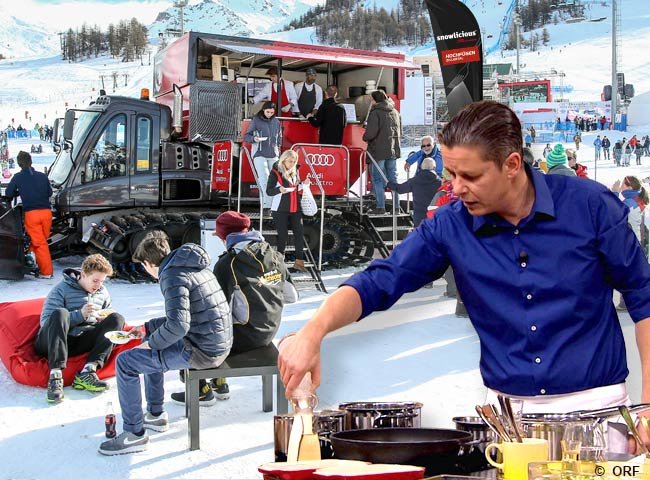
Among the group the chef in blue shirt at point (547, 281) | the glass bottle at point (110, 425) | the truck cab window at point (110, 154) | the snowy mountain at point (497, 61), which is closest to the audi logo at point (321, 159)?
the truck cab window at point (110, 154)

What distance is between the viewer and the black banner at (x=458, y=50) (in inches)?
346

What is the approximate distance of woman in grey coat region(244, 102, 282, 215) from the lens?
11695mm

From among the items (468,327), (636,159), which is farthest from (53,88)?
(468,327)

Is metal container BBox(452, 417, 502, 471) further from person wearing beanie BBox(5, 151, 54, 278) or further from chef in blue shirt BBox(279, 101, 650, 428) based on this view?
person wearing beanie BBox(5, 151, 54, 278)

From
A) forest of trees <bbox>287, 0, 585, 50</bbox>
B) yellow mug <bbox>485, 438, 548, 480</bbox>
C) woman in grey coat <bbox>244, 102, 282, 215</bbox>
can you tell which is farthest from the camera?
forest of trees <bbox>287, 0, 585, 50</bbox>

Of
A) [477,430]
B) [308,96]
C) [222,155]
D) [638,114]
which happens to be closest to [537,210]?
[477,430]

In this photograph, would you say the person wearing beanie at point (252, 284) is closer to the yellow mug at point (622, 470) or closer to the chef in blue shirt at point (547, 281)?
the chef in blue shirt at point (547, 281)

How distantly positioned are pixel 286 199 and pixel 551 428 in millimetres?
9050

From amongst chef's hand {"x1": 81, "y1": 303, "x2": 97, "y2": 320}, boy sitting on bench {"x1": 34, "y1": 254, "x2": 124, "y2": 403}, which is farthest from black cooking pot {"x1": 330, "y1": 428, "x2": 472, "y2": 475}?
chef's hand {"x1": 81, "y1": 303, "x2": 97, "y2": 320}

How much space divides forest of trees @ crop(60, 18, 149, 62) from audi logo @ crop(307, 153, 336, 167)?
10115cm

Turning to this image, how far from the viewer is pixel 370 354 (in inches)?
284

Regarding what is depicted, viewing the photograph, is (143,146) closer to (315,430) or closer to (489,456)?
(315,430)

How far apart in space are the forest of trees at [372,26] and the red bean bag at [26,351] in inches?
5171

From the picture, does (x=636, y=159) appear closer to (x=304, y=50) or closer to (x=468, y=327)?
(x=304, y=50)
